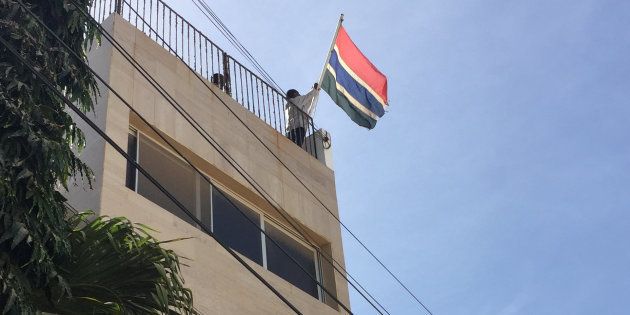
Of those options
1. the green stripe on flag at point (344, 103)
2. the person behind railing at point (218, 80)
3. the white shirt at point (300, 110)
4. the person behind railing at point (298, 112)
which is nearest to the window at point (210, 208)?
the person behind railing at point (218, 80)

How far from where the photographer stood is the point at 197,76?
13.7 m

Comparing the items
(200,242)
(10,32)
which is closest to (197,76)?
(200,242)

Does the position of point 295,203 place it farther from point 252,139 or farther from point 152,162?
point 152,162

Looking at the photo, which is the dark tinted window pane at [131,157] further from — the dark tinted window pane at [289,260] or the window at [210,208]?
the dark tinted window pane at [289,260]

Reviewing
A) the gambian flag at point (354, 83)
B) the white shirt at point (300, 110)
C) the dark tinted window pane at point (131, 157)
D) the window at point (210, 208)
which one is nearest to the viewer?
the dark tinted window pane at point (131, 157)

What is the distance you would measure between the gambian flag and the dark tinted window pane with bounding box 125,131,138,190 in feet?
18.3

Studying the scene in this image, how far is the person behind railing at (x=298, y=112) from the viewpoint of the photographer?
1611cm

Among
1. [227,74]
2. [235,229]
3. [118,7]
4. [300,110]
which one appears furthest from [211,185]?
[300,110]

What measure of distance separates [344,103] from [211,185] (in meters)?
6.49

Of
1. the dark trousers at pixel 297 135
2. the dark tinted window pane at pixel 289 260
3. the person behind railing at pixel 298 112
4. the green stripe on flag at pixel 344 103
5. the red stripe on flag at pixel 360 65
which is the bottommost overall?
the dark tinted window pane at pixel 289 260

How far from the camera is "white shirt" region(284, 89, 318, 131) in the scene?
1619 centimetres

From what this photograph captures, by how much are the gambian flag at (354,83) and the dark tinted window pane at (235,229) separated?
434cm

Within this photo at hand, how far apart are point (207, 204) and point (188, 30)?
3072mm

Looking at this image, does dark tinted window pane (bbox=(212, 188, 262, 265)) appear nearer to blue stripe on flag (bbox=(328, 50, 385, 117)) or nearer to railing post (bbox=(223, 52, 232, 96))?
railing post (bbox=(223, 52, 232, 96))
